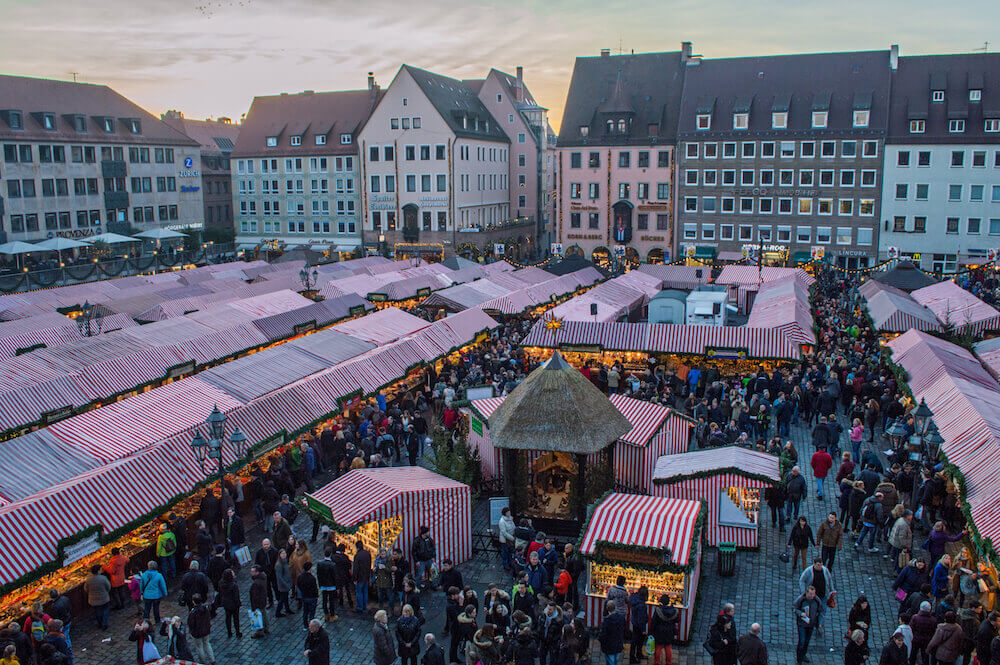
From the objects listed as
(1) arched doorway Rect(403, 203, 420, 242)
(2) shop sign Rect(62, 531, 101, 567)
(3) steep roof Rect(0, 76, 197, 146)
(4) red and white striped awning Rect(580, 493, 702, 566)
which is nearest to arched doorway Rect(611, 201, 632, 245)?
(1) arched doorway Rect(403, 203, 420, 242)

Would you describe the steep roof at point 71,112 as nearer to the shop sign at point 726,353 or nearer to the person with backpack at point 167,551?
the shop sign at point 726,353

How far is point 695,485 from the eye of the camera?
1480 cm

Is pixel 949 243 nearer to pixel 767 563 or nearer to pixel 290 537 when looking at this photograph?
pixel 767 563

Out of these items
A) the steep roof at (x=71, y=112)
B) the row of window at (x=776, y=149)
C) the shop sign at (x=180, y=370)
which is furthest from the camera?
the row of window at (x=776, y=149)

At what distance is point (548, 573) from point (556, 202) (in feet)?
172

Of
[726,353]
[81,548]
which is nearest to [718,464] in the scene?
[726,353]

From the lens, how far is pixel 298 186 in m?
67.2

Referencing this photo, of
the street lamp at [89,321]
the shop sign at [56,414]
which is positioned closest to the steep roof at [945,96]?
the street lamp at [89,321]

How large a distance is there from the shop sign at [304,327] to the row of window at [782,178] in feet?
123

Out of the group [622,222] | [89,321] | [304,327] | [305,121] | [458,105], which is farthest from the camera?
[305,121]

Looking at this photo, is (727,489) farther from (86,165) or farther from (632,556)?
(86,165)

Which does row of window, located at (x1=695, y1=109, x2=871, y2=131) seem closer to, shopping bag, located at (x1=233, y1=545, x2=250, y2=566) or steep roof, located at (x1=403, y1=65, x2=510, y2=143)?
steep roof, located at (x1=403, y1=65, x2=510, y2=143)

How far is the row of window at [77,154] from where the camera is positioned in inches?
2012

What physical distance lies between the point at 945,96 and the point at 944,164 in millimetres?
4364
